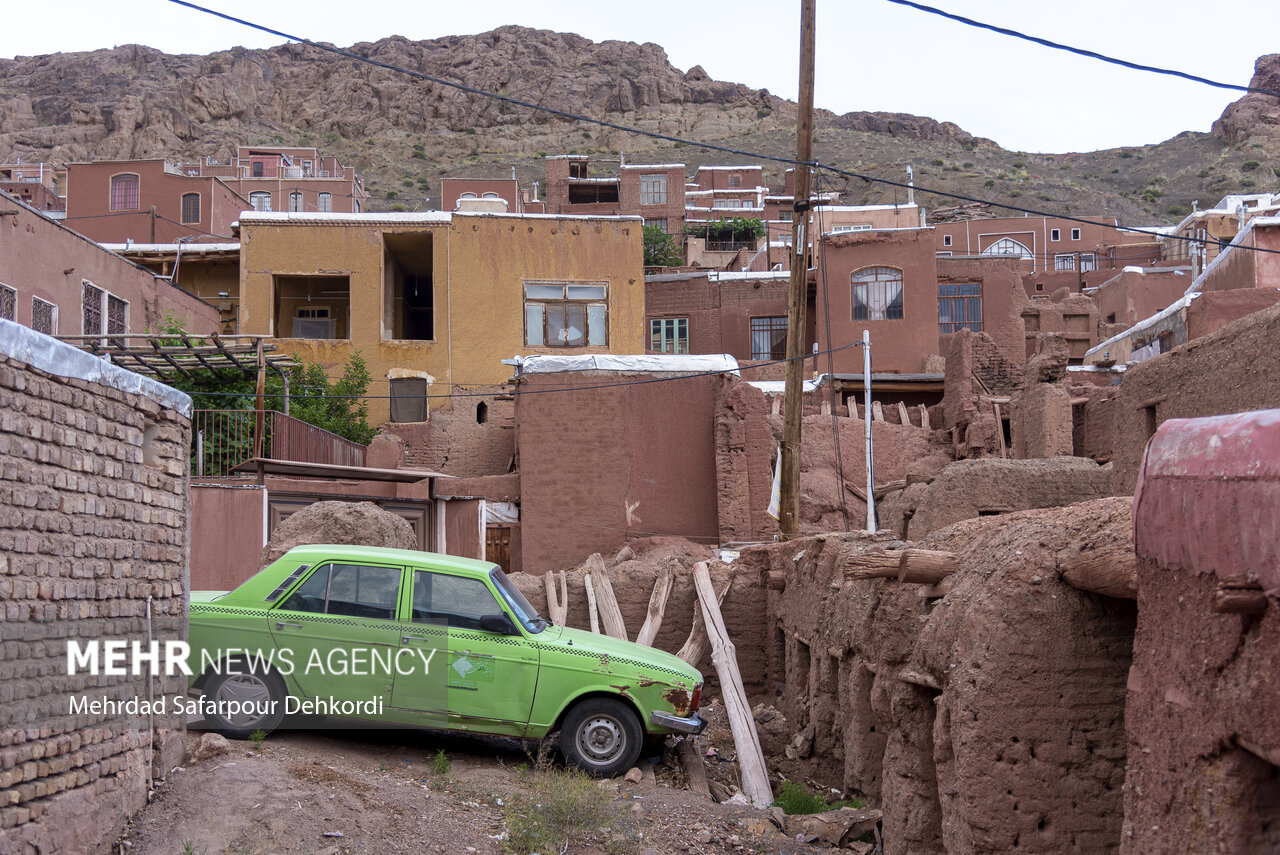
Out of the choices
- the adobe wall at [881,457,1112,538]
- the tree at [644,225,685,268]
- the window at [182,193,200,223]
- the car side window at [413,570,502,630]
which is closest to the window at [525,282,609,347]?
the adobe wall at [881,457,1112,538]

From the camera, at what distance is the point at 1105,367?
2352 cm

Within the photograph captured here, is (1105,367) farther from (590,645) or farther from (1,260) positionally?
(1,260)

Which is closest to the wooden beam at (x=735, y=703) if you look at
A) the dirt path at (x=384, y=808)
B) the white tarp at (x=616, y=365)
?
the dirt path at (x=384, y=808)

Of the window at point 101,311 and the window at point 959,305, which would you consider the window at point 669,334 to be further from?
the window at point 101,311

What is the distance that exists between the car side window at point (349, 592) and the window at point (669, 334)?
2612cm

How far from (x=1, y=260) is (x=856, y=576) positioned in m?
18.3

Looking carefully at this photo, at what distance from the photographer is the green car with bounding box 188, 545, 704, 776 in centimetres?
893

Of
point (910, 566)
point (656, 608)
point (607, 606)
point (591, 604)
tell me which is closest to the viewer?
point (910, 566)

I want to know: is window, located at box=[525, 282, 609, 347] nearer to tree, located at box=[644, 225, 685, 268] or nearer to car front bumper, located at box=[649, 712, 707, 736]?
car front bumper, located at box=[649, 712, 707, 736]

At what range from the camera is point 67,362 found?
688 cm

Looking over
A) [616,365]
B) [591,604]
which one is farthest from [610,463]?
[591,604]

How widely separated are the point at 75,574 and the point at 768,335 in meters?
29.0

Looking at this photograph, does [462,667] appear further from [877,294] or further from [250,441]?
[877,294]

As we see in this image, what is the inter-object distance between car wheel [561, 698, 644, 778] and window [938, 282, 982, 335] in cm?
2886
